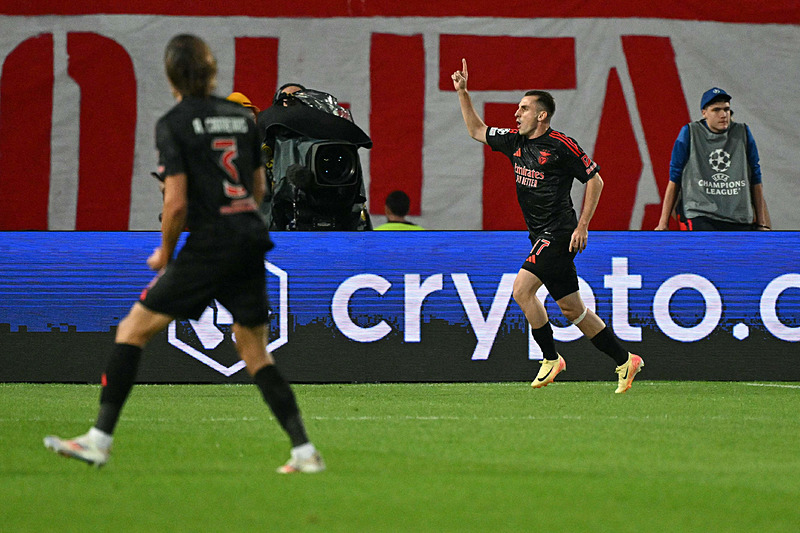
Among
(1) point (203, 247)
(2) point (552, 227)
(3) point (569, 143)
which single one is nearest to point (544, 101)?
(3) point (569, 143)

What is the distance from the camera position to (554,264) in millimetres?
8508

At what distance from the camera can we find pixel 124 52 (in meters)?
12.5

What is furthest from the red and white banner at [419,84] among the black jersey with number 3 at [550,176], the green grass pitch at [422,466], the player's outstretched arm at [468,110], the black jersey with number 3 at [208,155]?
the black jersey with number 3 at [208,155]

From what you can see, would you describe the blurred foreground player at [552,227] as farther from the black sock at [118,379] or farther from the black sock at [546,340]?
the black sock at [118,379]

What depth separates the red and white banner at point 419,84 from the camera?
12477 mm

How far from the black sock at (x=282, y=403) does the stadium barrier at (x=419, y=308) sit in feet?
15.4

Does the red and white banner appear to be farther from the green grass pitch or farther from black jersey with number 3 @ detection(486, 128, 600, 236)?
the green grass pitch

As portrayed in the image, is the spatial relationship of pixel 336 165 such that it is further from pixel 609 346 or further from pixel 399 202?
pixel 609 346

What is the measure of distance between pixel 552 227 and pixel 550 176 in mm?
370

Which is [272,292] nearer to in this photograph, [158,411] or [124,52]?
[158,411]

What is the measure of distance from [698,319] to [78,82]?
692 cm

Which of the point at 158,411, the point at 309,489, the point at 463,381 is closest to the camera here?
the point at 309,489

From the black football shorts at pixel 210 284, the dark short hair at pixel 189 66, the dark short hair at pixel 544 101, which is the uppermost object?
the dark short hair at pixel 544 101

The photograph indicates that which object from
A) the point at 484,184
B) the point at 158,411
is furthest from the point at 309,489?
the point at 484,184
